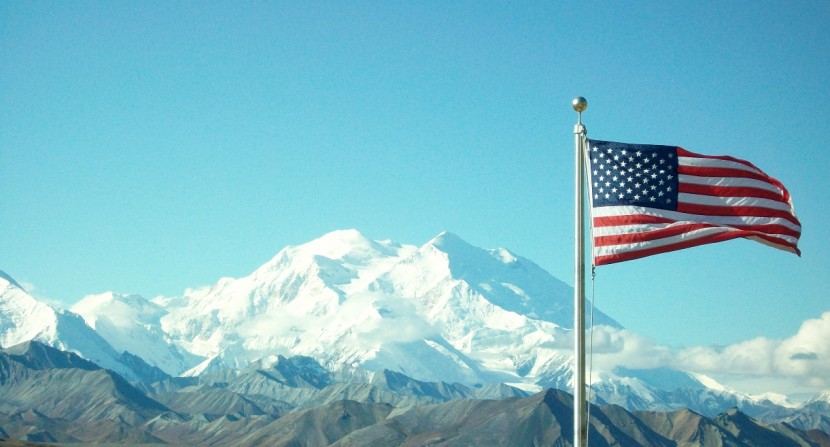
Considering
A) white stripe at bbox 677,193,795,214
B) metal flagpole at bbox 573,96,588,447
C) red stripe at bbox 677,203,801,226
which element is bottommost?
metal flagpole at bbox 573,96,588,447

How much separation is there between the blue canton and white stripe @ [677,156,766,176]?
850 millimetres

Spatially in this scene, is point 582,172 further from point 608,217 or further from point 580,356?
point 580,356

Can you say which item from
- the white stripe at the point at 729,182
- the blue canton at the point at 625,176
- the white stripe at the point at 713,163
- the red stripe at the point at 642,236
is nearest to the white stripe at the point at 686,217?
the blue canton at the point at 625,176

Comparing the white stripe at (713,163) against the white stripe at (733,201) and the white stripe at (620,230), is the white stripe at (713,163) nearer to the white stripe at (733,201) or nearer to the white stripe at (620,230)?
the white stripe at (733,201)

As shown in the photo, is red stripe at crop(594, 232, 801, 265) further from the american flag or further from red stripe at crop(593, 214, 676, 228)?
red stripe at crop(593, 214, 676, 228)

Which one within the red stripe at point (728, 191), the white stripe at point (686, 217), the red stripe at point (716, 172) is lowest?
the white stripe at point (686, 217)

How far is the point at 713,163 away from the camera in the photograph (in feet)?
83.3

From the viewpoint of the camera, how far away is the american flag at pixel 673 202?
24156mm

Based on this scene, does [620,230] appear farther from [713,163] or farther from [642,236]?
[713,163]

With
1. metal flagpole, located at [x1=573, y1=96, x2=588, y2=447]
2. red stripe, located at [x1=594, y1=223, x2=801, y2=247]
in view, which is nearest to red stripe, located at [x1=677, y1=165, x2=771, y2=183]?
red stripe, located at [x1=594, y1=223, x2=801, y2=247]

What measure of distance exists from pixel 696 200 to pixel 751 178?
176 centimetres

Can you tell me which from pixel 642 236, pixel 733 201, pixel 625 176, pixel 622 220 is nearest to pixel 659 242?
pixel 642 236

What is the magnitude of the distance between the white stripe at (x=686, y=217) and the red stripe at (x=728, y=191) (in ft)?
1.65

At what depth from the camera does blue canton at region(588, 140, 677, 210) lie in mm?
24219
